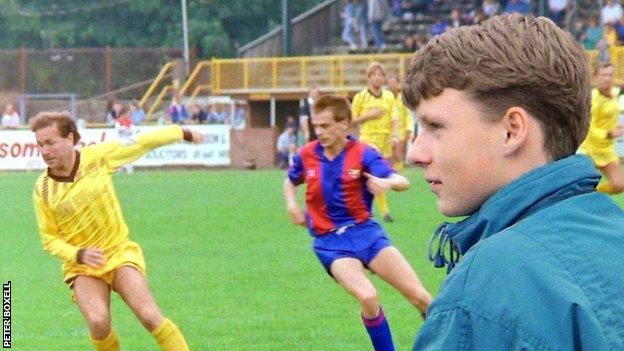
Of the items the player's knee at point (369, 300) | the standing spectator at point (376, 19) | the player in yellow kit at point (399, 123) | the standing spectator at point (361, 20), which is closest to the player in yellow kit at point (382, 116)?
the player in yellow kit at point (399, 123)

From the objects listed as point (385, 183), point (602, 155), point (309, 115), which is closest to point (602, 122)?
point (602, 155)

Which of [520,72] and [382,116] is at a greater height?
[520,72]

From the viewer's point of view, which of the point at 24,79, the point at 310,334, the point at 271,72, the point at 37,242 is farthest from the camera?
the point at 24,79

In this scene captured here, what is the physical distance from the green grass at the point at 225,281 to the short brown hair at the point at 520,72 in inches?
281

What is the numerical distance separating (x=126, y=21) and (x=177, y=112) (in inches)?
850

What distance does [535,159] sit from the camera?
7.67 ft

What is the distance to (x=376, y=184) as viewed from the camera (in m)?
8.89

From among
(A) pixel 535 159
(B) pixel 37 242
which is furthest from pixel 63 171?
(B) pixel 37 242

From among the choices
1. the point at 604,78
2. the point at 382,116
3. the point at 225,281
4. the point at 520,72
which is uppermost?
the point at 520,72

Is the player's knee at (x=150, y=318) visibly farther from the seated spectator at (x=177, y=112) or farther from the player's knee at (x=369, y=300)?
the seated spectator at (x=177, y=112)

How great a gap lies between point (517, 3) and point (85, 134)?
1289 cm

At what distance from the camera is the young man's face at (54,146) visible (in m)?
8.17

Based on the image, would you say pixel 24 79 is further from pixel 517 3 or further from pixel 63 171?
pixel 63 171

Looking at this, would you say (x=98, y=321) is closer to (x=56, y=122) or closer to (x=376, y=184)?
(x=56, y=122)
